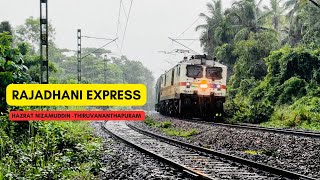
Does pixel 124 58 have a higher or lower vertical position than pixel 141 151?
higher

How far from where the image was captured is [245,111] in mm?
23188

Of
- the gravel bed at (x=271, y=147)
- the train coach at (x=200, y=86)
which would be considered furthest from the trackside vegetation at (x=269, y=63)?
the gravel bed at (x=271, y=147)

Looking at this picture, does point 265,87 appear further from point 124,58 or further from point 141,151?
point 124,58

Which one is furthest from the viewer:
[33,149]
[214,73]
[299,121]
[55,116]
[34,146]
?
[214,73]

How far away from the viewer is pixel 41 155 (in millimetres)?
7555

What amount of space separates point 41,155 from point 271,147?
5993 mm

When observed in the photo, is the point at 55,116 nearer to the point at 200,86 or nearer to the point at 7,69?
the point at 7,69

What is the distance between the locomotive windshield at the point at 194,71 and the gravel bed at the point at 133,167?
12.0 m

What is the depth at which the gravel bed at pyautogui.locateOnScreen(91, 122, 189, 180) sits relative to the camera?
683 centimetres

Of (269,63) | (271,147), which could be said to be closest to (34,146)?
(271,147)

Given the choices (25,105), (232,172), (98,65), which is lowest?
(232,172)

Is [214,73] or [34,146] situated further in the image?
[214,73]

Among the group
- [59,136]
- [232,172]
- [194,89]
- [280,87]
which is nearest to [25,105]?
[59,136]

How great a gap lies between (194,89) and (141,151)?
11.7 m
